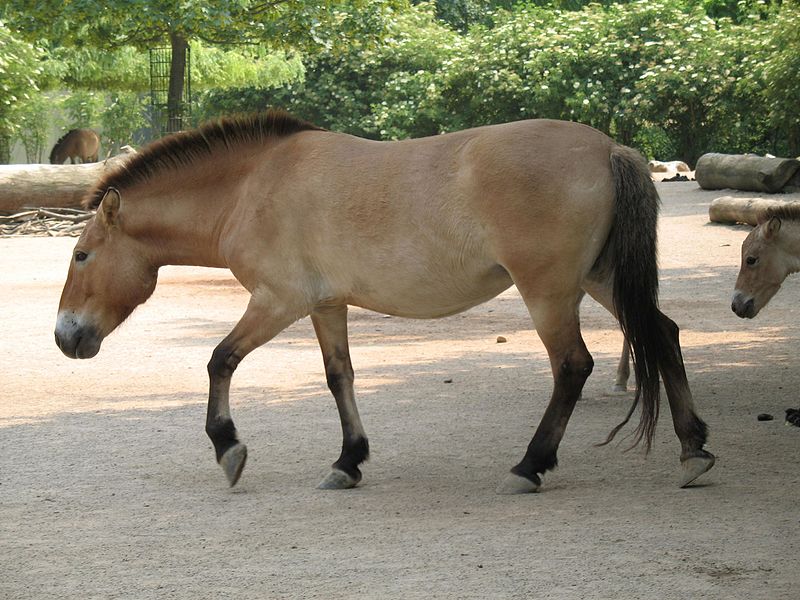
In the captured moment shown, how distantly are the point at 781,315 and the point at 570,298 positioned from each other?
Result: 20.0 feet

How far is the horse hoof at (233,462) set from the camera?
18.4 feet

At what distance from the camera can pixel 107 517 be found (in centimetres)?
519

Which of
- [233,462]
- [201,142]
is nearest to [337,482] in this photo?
[233,462]

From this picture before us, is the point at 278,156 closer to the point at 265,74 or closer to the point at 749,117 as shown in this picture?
the point at 749,117

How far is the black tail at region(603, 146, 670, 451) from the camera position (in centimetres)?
532

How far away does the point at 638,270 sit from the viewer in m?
5.35

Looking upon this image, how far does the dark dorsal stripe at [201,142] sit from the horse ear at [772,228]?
3561 mm

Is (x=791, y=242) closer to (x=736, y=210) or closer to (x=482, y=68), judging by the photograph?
(x=736, y=210)

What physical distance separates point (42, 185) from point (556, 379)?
17333 millimetres

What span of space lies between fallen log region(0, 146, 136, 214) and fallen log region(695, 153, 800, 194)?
10.5 meters

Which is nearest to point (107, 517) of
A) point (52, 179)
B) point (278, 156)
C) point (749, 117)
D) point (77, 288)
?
point (77, 288)

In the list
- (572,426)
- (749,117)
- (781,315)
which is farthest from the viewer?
(749,117)

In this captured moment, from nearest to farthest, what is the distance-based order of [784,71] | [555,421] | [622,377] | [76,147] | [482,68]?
[555,421] < [622,377] < [784,71] < [482,68] < [76,147]

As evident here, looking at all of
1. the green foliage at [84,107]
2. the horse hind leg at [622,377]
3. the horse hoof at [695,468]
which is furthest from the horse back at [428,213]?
the green foliage at [84,107]
